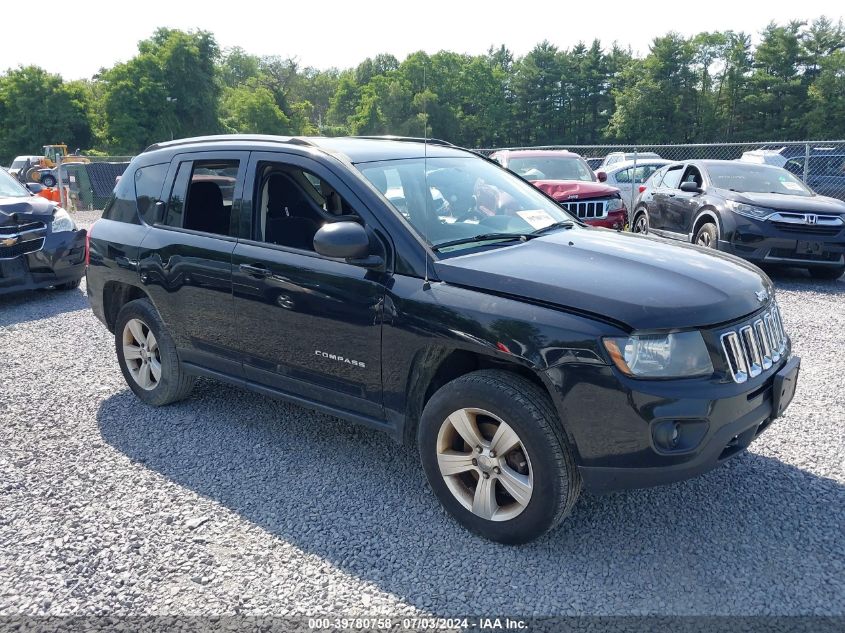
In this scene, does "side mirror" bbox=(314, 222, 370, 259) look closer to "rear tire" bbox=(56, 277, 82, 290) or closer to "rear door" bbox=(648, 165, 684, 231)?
"rear tire" bbox=(56, 277, 82, 290)

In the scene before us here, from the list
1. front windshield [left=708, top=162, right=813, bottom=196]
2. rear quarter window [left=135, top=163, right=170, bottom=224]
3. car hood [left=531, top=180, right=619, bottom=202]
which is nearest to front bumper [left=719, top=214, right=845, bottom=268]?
front windshield [left=708, top=162, right=813, bottom=196]

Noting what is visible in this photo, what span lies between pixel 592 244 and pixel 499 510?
149cm

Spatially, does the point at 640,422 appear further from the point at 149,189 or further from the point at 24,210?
the point at 24,210

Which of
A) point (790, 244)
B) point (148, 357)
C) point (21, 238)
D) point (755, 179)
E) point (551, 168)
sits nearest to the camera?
point (148, 357)

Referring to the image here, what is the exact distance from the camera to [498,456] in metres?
3.05

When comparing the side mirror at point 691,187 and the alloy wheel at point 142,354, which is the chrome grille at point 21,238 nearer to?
the alloy wheel at point 142,354

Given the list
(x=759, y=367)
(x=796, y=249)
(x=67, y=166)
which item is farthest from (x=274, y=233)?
(x=67, y=166)

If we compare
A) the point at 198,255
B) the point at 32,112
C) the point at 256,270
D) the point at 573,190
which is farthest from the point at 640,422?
the point at 32,112

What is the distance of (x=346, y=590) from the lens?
2.85 metres

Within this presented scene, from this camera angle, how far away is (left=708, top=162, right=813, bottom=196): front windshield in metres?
9.66

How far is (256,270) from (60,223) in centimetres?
624

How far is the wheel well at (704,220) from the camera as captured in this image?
9.34 meters

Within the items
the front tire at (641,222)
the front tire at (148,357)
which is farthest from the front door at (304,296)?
the front tire at (641,222)

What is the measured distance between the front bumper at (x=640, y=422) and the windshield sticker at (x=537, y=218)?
1.43 meters
